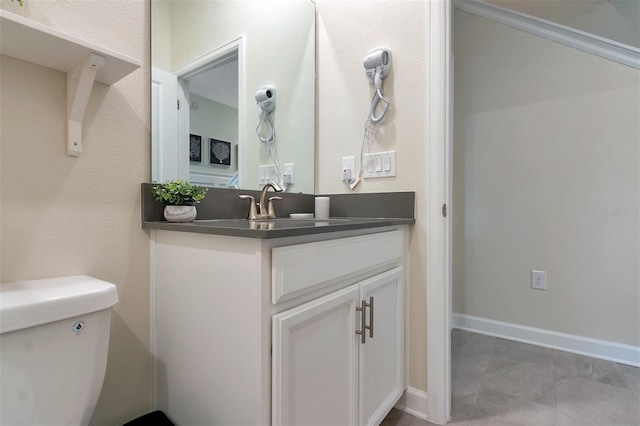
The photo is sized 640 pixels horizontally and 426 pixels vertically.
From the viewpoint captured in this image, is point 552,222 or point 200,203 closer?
point 200,203

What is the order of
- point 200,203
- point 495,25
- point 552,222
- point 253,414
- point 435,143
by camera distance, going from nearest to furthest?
point 253,414 → point 200,203 → point 435,143 → point 552,222 → point 495,25

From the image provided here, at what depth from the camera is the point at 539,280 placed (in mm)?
2152

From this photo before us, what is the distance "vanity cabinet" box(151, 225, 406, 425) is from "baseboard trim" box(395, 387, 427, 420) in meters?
0.31

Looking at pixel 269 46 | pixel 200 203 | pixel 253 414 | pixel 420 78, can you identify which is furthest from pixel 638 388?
pixel 269 46

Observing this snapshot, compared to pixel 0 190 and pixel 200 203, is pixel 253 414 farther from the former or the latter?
pixel 0 190

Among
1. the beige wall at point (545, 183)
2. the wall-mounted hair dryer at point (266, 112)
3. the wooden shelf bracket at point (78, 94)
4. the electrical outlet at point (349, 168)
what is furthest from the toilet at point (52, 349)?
the beige wall at point (545, 183)

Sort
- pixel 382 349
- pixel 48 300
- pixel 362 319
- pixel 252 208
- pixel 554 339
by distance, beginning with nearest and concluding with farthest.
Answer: pixel 48 300, pixel 362 319, pixel 382 349, pixel 252 208, pixel 554 339

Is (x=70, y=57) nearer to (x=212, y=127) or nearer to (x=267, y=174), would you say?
(x=212, y=127)

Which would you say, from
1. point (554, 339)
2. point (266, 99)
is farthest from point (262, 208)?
point (554, 339)

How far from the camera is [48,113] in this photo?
32.7 inches

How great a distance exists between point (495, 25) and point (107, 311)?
9.46ft

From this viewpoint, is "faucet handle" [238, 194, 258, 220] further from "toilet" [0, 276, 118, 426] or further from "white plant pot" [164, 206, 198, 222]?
"toilet" [0, 276, 118, 426]

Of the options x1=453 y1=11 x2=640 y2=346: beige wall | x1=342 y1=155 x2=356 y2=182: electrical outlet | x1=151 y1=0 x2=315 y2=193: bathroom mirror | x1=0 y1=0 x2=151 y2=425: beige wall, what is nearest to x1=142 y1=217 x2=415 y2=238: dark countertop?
x1=0 y1=0 x2=151 y2=425: beige wall

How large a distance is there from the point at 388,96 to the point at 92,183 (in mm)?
1223
